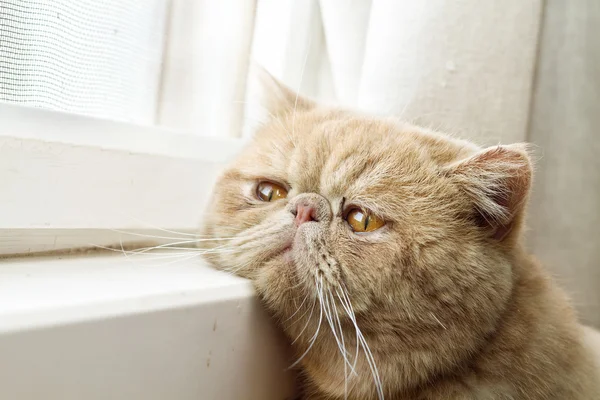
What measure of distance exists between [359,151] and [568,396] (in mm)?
538

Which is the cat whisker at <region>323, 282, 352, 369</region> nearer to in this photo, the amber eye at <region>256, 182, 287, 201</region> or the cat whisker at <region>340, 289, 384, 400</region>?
the cat whisker at <region>340, 289, 384, 400</region>

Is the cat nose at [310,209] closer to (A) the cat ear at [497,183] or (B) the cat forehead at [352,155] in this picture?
(B) the cat forehead at [352,155]

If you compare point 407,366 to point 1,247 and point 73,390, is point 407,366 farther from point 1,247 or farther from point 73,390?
point 1,247

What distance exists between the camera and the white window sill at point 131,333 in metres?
0.53

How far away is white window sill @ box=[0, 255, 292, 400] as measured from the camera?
528 mm

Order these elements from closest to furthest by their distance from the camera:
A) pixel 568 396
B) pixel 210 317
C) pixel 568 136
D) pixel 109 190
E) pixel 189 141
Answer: pixel 210 317 < pixel 568 396 < pixel 109 190 < pixel 189 141 < pixel 568 136

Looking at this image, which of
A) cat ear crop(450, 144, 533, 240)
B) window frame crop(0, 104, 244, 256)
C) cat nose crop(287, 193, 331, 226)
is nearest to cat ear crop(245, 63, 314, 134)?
window frame crop(0, 104, 244, 256)

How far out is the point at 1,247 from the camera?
2.66 ft

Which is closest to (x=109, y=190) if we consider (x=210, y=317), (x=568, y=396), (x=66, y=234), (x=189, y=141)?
(x=66, y=234)

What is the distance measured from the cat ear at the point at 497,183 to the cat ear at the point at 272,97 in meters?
0.41

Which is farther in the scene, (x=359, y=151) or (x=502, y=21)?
(x=502, y=21)

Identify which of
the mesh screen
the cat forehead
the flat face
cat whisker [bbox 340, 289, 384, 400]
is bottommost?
cat whisker [bbox 340, 289, 384, 400]

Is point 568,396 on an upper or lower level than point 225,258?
lower

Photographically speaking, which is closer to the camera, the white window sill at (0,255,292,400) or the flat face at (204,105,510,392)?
the white window sill at (0,255,292,400)
